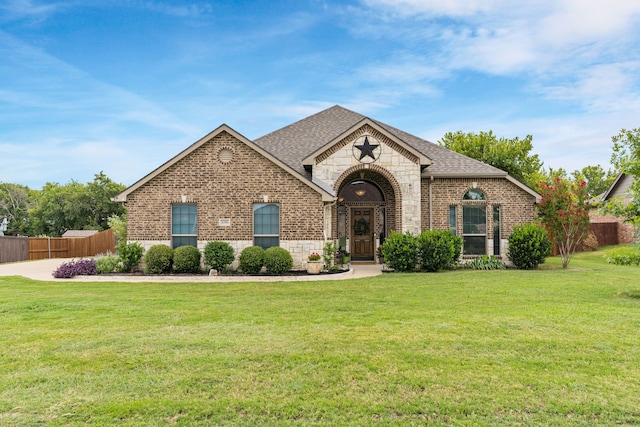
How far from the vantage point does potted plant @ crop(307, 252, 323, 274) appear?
15.1 m

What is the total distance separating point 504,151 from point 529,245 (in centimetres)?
2052

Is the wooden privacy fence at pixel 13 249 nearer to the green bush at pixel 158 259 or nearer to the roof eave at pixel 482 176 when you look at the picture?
the green bush at pixel 158 259

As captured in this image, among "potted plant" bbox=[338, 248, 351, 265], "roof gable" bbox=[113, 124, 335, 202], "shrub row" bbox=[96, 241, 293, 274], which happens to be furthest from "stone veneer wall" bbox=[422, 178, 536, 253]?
"shrub row" bbox=[96, 241, 293, 274]

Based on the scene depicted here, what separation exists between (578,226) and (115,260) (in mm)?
17502

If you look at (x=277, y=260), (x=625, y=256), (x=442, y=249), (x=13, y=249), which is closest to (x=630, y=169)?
(x=625, y=256)

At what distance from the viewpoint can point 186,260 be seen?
14930mm

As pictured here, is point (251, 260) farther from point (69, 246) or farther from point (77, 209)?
point (77, 209)

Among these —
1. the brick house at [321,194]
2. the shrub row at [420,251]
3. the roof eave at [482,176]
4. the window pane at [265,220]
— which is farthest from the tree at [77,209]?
the shrub row at [420,251]

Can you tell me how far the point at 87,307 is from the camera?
358 inches

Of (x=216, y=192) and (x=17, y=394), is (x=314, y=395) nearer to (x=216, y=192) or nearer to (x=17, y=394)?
(x=17, y=394)

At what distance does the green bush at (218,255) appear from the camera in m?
15.0

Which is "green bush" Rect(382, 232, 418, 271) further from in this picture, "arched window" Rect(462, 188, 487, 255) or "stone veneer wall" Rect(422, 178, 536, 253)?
"arched window" Rect(462, 188, 487, 255)

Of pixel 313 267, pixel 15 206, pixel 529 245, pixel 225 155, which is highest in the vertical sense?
pixel 15 206

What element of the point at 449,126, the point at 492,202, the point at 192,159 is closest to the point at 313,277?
the point at 192,159
